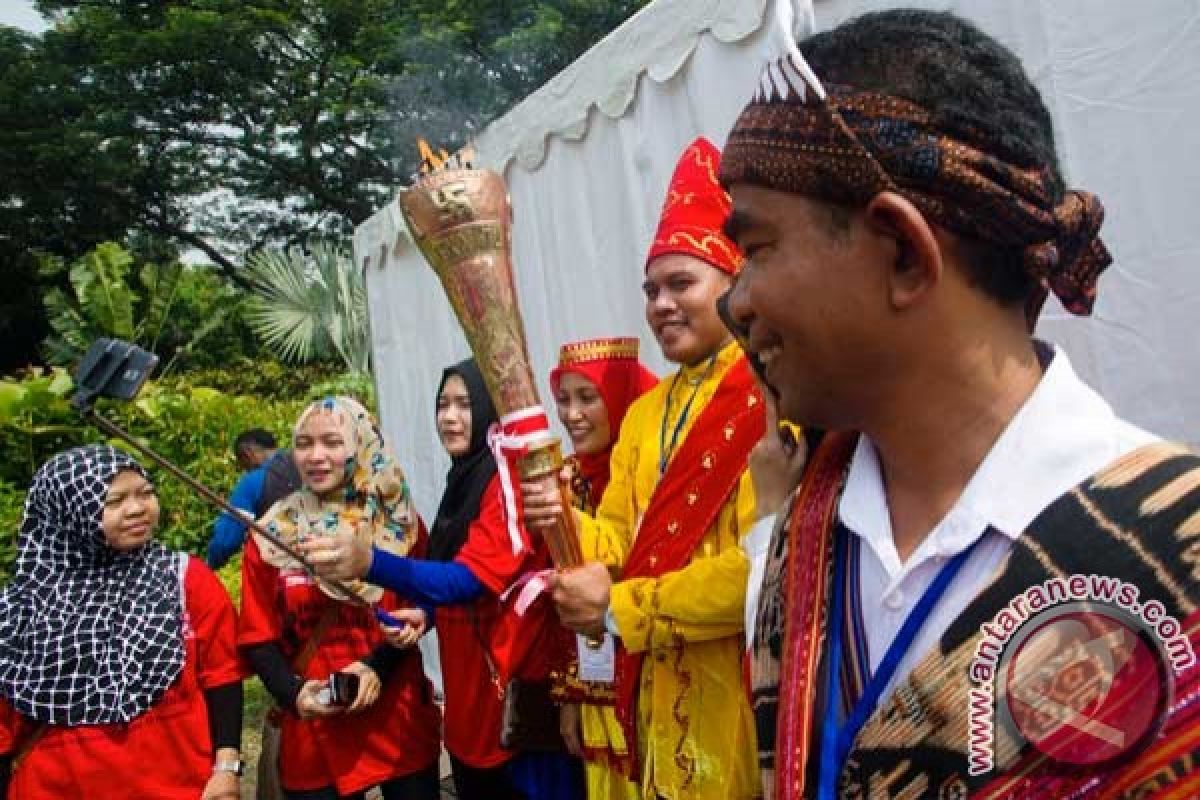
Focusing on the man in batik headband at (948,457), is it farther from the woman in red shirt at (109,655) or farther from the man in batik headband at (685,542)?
the woman in red shirt at (109,655)

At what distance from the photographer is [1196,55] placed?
6.95 ft

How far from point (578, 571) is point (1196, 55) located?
5.84ft

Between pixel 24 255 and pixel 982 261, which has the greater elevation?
pixel 24 255

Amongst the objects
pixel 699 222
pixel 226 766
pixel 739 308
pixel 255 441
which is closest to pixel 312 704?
pixel 226 766

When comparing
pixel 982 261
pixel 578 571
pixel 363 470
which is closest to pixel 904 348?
pixel 982 261

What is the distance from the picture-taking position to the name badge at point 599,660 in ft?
8.30

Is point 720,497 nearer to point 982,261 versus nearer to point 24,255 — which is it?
point 982,261

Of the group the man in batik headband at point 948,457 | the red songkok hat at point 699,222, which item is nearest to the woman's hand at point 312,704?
the red songkok hat at point 699,222

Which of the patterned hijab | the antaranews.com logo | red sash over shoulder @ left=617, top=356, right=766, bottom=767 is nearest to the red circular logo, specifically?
the antaranews.com logo

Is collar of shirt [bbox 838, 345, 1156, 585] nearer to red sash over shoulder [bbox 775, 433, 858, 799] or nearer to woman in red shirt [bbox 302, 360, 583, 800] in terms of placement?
red sash over shoulder [bbox 775, 433, 858, 799]

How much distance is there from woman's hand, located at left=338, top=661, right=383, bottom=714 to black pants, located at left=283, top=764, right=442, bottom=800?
0.99ft

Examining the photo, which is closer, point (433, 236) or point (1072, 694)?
point (1072, 694)

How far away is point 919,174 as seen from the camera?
35.3 inches

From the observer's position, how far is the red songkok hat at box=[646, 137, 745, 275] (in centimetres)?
228
